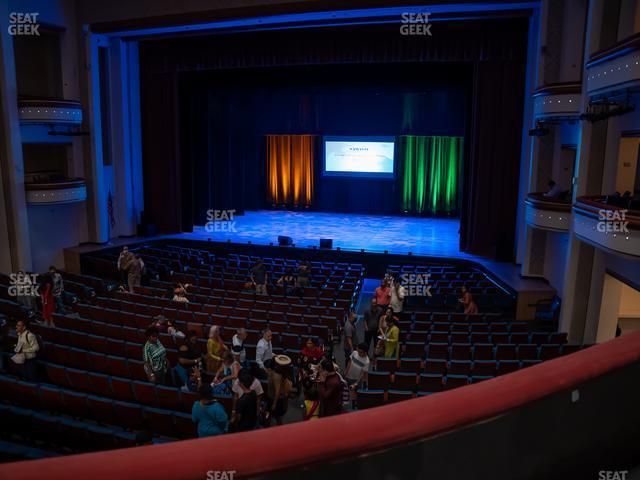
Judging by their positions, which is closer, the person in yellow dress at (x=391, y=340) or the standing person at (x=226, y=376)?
the standing person at (x=226, y=376)

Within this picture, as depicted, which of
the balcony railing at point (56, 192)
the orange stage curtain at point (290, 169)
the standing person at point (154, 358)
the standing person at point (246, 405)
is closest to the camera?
the standing person at point (246, 405)

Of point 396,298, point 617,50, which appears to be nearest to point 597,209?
point 617,50

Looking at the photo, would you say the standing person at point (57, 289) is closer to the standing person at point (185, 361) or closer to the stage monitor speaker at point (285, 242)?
the standing person at point (185, 361)

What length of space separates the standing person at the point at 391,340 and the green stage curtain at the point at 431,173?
17.7 m

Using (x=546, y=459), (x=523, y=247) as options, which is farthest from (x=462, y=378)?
(x=523, y=247)

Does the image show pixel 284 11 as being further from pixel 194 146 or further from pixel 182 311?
pixel 182 311

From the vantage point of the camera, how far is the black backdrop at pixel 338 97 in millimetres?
17156

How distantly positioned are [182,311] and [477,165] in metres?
11.9

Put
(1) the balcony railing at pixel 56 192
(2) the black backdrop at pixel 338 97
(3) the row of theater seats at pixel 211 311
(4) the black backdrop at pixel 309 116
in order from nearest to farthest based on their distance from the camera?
(3) the row of theater seats at pixel 211 311, (1) the balcony railing at pixel 56 192, (2) the black backdrop at pixel 338 97, (4) the black backdrop at pixel 309 116

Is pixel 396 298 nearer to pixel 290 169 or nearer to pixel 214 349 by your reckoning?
pixel 214 349

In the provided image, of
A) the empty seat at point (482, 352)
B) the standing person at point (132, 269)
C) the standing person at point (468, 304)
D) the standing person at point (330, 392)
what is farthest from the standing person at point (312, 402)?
the standing person at point (132, 269)

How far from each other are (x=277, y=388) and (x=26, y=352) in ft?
12.6

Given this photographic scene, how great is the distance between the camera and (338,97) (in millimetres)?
22266

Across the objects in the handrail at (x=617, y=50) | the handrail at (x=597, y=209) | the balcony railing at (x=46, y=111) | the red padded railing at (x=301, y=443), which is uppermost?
the handrail at (x=617, y=50)
